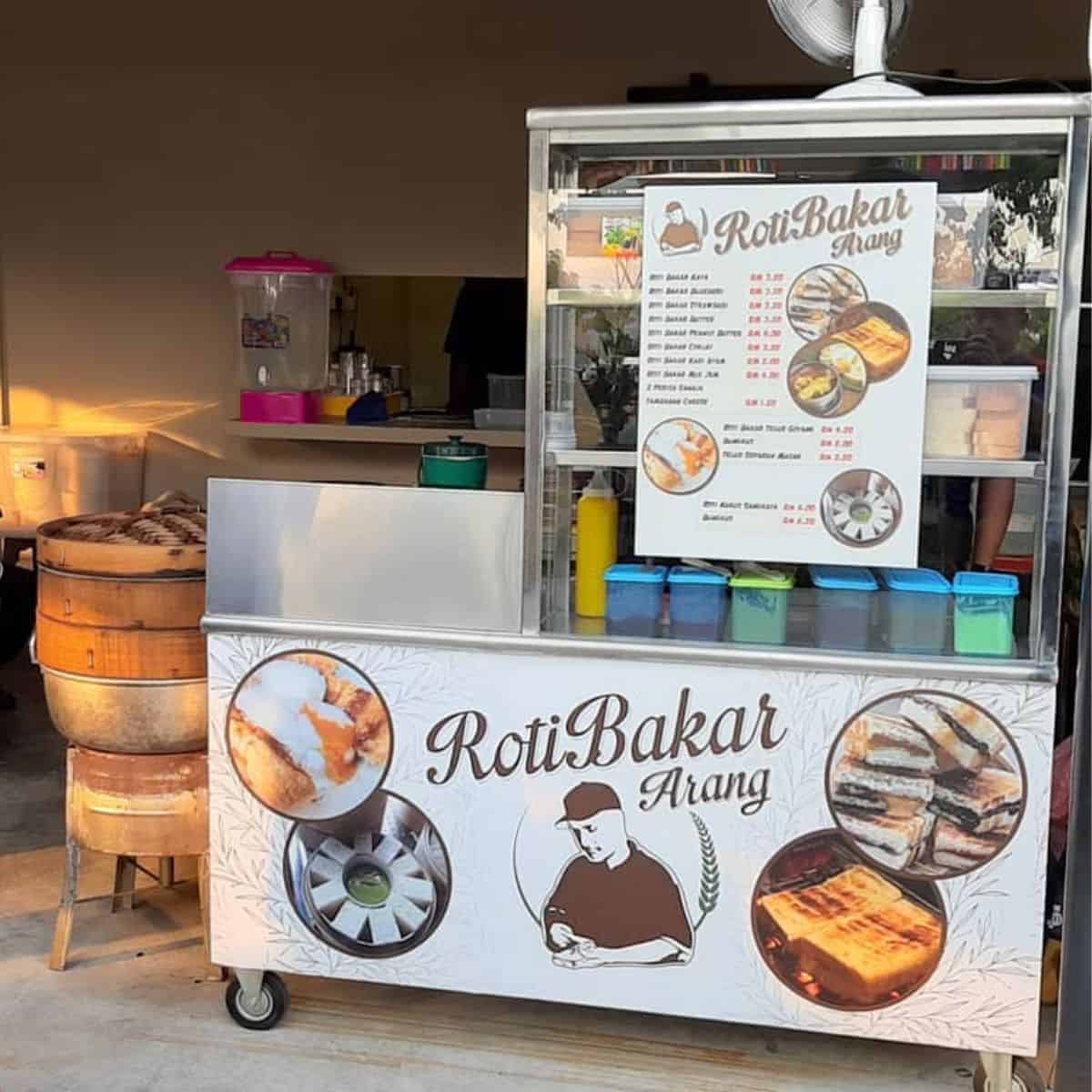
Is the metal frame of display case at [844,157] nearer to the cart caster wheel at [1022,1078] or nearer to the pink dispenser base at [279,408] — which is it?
the cart caster wheel at [1022,1078]

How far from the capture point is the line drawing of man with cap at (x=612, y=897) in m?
2.55

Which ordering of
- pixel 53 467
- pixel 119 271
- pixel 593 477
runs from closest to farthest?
pixel 593 477 < pixel 53 467 < pixel 119 271

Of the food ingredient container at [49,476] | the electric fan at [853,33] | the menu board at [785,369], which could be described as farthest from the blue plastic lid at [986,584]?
the food ingredient container at [49,476]

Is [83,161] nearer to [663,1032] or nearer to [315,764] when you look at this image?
[315,764]

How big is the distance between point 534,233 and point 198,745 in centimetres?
132

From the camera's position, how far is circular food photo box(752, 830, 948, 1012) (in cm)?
246

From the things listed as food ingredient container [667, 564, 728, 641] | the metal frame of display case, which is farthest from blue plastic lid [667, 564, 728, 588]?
the metal frame of display case

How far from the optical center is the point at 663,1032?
278cm

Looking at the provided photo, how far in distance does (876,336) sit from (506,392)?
3.03 metres

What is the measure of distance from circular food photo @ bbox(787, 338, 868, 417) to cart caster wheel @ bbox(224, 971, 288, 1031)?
5.31 ft

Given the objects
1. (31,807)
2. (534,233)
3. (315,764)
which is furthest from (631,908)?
(31,807)

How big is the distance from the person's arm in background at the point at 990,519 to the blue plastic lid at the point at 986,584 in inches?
4.9

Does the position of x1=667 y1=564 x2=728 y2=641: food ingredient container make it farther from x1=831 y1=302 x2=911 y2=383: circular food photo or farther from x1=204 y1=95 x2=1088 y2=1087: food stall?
x1=831 y1=302 x2=911 y2=383: circular food photo

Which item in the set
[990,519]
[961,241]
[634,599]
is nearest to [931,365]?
[961,241]
